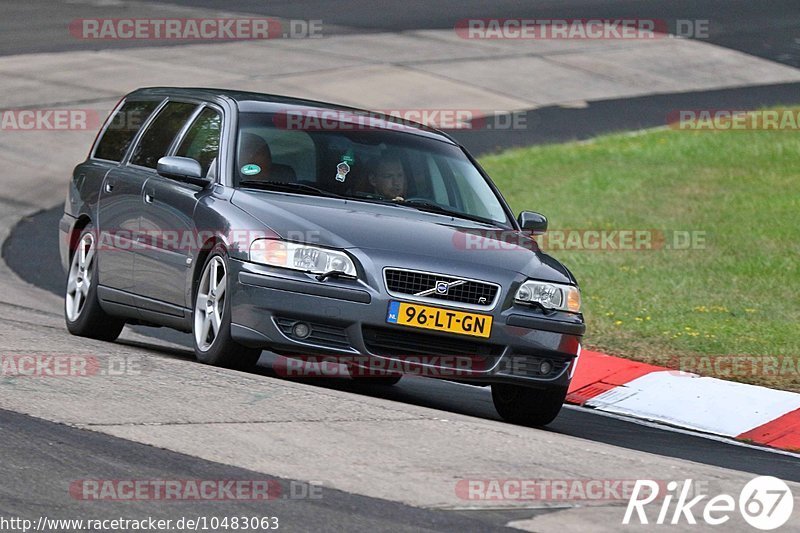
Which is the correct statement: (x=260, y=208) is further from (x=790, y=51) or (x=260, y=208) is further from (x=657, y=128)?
(x=790, y=51)

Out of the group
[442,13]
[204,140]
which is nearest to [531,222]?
[204,140]

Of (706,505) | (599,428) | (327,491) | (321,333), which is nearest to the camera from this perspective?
(327,491)

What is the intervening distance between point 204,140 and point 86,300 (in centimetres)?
144

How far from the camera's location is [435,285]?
827cm

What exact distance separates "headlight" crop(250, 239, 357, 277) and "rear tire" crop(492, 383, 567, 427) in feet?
4.13

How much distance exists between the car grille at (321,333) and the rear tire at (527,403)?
1081 millimetres

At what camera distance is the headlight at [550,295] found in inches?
334

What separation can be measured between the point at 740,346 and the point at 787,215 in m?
6.09

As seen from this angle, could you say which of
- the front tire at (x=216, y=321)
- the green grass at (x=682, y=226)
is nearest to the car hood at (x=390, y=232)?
the front tire at (x=216, y=321)

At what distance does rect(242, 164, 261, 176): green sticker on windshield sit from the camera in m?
9.11

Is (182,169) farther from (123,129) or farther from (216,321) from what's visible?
(123,129)

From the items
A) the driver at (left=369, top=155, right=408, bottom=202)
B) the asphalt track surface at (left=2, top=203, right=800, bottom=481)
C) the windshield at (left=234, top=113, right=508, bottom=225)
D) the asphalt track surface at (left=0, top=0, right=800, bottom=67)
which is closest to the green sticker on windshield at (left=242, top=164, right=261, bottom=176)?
the windshield at (left=234, top=113, right=508, bottom=225)

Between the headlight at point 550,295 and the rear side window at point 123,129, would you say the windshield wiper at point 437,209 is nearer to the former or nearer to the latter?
the headlight at point 550,295

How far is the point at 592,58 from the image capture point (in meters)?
30.0
